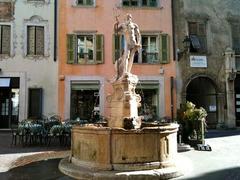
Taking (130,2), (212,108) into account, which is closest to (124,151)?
(212,108)

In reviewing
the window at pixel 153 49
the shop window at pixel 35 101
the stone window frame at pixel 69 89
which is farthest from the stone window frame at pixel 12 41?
the window at pixel 153 49

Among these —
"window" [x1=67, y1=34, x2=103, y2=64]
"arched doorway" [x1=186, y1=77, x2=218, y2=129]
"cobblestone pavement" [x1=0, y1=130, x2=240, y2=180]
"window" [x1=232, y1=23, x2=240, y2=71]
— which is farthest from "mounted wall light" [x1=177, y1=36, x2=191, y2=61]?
"cobblestone pavement" [x1=0, y1=130, x2=240, y2=180]

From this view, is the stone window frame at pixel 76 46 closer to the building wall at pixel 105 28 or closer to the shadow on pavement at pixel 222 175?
the building wall at pixel 105 28

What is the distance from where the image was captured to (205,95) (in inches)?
859

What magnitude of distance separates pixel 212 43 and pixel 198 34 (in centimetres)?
99

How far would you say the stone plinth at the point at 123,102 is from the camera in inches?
371

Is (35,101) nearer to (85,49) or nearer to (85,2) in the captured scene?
(85,49)

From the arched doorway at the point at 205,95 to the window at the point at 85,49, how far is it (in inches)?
230

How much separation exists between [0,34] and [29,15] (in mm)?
1919

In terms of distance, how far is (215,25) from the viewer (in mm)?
21281

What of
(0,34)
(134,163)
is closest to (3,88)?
(0,34)

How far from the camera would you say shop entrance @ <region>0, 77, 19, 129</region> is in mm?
19547

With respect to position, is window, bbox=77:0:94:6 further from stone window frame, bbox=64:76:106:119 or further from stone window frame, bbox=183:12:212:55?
stone window frame, bbox=183:12:212:55

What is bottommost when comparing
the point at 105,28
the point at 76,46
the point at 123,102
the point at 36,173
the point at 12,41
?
the point at 36,173
